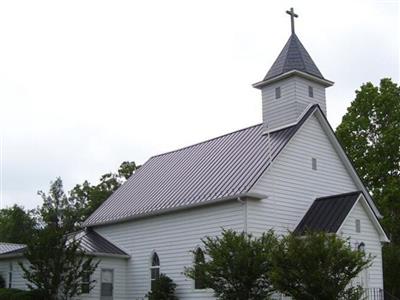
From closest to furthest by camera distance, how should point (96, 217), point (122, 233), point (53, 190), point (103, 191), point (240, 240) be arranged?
point (240, 240) → point (122, 233) → point (96, 217) → point (103, 191) → point (53, 190)

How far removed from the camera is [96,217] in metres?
34.4

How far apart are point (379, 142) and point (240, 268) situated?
24616 mm

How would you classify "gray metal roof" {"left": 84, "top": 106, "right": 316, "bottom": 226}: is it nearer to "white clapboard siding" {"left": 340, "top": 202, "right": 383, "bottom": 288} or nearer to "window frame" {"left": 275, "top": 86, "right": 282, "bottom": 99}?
"window frame" {"left": 275, "top": 86, "right": 282, "bottom": 99}

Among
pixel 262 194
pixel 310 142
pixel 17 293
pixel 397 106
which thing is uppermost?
pixel 397 106

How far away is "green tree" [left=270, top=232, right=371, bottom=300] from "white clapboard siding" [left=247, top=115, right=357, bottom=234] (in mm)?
5086

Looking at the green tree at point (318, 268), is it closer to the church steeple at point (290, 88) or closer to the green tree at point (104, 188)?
the church steeple at point (290, 88)

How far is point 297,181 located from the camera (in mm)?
27766

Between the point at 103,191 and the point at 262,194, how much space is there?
37.5 meters

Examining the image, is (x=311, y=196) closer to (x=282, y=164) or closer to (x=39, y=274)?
(x=282, y=164)

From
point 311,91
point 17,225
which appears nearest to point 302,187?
point 311,91

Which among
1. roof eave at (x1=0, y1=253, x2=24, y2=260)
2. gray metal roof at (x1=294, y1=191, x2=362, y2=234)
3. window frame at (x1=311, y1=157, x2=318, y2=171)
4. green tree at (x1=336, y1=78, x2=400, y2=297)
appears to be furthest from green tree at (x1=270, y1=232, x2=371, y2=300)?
green tree at (x1=336, y1=78, x2=400, y2=297)

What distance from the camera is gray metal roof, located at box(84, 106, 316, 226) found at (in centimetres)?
2688

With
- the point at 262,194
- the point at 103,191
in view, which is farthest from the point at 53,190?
the point at 262,194

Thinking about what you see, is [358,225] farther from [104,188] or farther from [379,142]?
[104,188]
